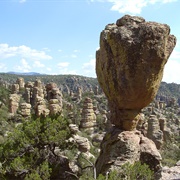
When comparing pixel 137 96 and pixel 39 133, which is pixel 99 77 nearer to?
pixel 137 96

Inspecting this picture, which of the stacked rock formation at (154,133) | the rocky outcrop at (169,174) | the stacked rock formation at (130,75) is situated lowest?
the stacked rock formation at (154,133)

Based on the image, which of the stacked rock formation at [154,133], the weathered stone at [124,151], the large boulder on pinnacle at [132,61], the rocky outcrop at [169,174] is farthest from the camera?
the stacked rock formation at [154,133]

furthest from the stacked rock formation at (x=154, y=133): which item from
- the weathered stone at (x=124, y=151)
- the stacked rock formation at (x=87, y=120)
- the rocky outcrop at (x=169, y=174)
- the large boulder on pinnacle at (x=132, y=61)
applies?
the rocky outcrop at (x=169, y=174)

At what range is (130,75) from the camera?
444 inches

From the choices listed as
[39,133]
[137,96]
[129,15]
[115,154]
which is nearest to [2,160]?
[39,133]

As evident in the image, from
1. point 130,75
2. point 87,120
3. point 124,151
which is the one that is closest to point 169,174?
point 124,151

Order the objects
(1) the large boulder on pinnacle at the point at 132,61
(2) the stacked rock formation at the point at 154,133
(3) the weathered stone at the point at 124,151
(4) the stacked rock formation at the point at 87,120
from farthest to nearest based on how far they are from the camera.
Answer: (4) the stacked rock formation at the point at 87,120, (2) the stacked rock formation at the point at 154,133, (3) the weathered stone at the point at 124,151, (1) the large boulder on pinnacle at the point at 132,61

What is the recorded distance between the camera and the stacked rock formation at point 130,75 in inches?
433

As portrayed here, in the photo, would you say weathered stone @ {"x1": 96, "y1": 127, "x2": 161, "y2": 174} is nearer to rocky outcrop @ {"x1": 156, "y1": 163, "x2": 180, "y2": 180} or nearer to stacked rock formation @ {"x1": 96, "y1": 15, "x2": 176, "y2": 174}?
stacked rock formation @ {"x1": 96, "y1": 15, "x2": 176, "y2": 174}

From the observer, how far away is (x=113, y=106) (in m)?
12.7

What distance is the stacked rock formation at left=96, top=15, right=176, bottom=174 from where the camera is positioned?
11008mm

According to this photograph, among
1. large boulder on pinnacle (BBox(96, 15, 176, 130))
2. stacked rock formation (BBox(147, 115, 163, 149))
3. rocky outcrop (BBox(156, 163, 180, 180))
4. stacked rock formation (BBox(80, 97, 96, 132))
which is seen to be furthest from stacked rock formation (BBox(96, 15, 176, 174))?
stacked rock formation (BBox(80, 97, 96, 132))

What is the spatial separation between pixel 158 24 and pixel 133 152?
18.9 ft

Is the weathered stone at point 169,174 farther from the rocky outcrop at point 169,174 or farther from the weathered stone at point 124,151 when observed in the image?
the weathered stone at point 124,151
